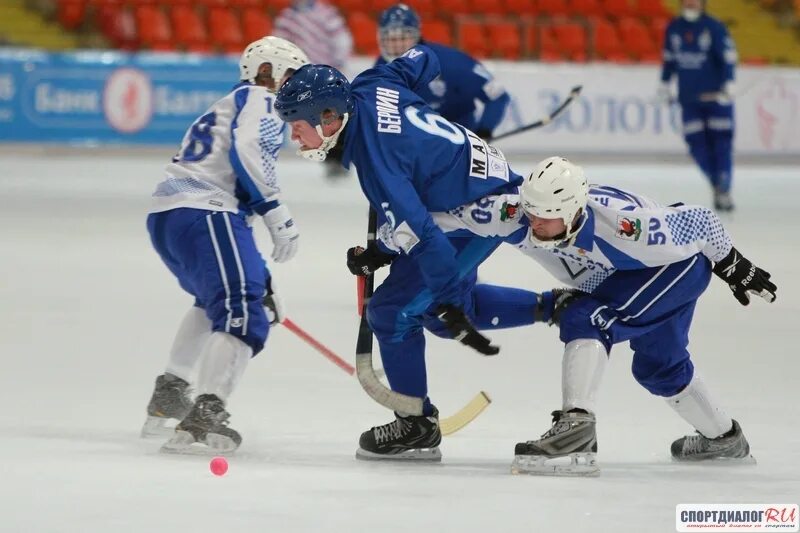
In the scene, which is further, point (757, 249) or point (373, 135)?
point (757, 249)

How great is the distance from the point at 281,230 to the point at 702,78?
802 cm

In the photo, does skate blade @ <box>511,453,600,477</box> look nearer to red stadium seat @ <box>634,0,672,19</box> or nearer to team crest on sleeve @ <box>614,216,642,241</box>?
team crest on sleeve @ <box>614,216,642,241</box>

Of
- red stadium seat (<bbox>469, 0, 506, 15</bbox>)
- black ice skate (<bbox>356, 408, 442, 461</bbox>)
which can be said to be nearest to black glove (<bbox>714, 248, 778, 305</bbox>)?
black ice skate (<bbox>356, 408, 442, 461</bbox>)

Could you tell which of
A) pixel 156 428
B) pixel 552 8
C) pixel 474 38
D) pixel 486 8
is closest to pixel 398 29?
pixel 156 428

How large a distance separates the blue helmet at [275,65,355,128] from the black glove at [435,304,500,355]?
22.6 inches

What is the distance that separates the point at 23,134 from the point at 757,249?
8462 millimetres

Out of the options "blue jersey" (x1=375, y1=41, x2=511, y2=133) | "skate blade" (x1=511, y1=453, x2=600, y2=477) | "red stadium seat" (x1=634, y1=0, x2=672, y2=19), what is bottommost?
"skate blade" (x1=511, y1=453, x2=600, y2=477)

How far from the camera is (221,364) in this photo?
411cm

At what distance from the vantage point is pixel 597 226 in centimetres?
384

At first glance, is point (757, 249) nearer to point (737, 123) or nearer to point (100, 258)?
point (100, 258)

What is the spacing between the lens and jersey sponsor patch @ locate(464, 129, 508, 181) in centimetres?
397

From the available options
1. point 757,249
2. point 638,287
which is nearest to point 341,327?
point 638,287

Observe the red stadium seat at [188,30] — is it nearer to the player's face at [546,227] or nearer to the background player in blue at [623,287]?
the background player in blue at [623,287]

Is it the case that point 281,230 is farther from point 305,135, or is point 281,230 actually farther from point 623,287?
point 623,287
